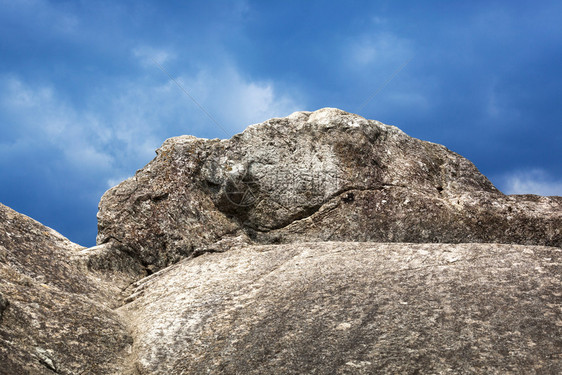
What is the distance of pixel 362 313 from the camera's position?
985cm

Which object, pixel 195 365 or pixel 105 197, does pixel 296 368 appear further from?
pixel 105 197

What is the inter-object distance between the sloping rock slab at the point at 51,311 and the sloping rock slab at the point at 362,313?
0.66 meters

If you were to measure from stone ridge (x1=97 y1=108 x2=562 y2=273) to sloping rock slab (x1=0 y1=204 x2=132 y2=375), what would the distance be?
196 cm

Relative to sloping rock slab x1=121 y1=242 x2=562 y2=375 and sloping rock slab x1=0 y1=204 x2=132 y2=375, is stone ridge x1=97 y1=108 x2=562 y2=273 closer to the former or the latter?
sloping rock slab x1=0 y1=204 x2=132 y2=375

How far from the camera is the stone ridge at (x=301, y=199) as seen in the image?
15438 mm

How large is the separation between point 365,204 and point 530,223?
4468 mm

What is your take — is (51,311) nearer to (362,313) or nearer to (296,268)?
(296,268)

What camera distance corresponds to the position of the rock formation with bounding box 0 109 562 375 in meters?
9.14

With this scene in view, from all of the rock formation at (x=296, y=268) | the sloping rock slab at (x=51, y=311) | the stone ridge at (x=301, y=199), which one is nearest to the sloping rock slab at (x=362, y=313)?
the rock formation at (x=296, y=268)

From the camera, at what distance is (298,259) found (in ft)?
40.8

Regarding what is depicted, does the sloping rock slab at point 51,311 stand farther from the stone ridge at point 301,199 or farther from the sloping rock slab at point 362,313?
the stone ridge at point 301,199

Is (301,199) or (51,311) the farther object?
(301,199)

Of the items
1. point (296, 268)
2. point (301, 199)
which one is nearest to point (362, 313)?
point (296, 268)

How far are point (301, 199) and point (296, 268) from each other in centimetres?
433
